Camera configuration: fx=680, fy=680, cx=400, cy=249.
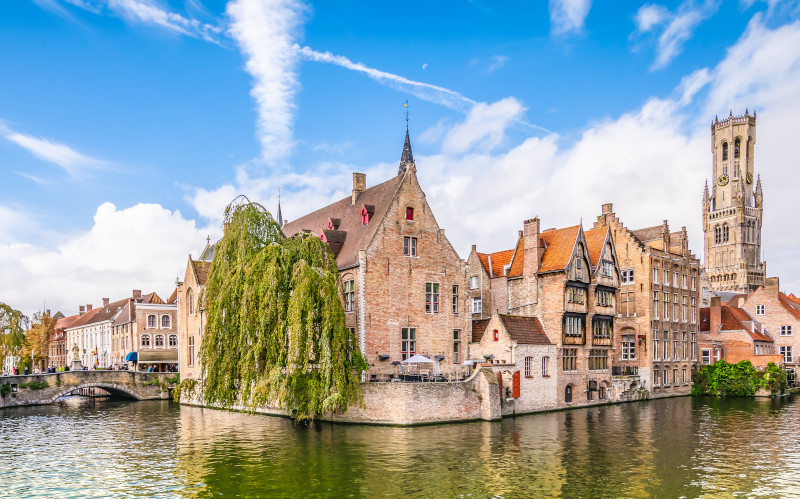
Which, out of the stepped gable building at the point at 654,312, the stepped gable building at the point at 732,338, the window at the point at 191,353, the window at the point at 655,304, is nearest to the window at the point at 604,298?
the stepped gable building at the point at 654,312

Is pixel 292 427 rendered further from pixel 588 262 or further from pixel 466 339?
pixel 588 262

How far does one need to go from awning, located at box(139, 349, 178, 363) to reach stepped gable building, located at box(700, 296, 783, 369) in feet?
174

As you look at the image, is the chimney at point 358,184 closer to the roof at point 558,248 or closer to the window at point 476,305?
the window at point 476,305

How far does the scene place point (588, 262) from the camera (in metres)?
47.6

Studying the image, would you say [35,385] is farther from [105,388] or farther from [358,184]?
[358,184]

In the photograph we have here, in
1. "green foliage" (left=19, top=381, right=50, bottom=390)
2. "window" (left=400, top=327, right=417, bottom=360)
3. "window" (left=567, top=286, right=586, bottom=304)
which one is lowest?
"green foliage" (left=19, top=381, right=50, bottom=390)

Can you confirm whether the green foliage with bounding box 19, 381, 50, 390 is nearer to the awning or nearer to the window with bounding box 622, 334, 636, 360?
the awning

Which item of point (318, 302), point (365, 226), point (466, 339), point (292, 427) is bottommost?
point (292, 427)

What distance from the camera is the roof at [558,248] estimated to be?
4622 cm

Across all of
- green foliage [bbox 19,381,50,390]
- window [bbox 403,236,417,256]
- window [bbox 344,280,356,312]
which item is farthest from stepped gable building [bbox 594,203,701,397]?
green foliage [bbox 19,381,50,390]

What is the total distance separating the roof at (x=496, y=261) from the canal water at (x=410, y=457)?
12.8m

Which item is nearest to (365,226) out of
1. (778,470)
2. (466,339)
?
(466,339)

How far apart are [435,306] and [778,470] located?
23.5 meters

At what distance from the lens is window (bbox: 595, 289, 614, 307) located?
48.8 metres
